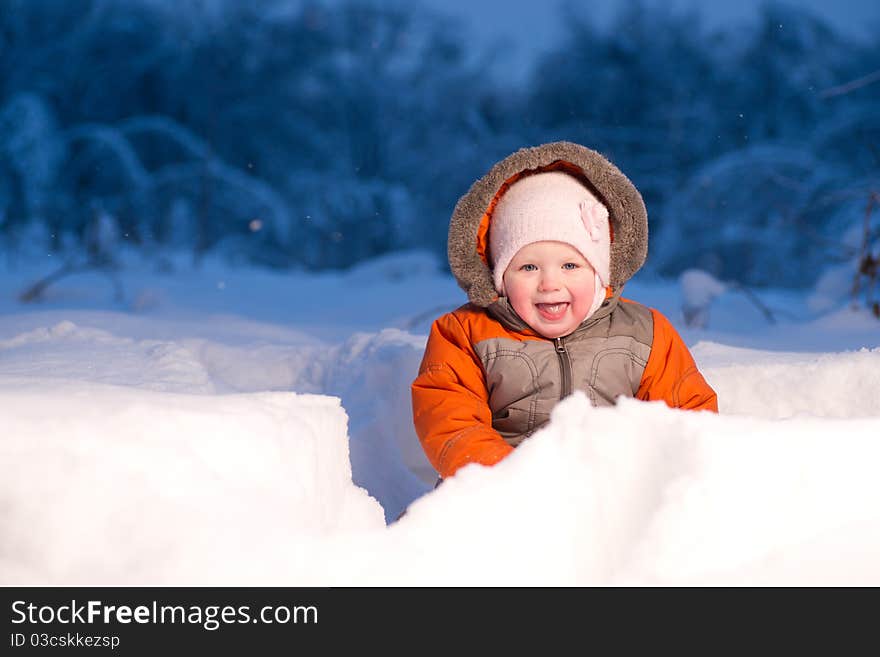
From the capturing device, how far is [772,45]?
9.72 metres

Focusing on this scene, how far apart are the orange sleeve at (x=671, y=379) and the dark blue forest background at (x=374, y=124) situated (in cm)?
589

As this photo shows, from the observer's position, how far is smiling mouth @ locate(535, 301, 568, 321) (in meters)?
1.65

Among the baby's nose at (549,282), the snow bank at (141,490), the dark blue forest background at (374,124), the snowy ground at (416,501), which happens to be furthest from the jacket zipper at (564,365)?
the dark blue forest background at (374,124)

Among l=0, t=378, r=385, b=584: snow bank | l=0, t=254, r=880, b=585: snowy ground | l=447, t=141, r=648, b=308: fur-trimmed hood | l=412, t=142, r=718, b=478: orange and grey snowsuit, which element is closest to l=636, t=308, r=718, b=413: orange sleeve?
l=412, t=142, r=718, b=478: orange and grey snowsuit

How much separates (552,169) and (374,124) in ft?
33.7

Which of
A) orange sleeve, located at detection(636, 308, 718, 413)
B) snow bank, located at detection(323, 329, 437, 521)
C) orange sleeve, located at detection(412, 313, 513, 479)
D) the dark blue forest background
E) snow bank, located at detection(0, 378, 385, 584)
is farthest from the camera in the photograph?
the dark blue forest background

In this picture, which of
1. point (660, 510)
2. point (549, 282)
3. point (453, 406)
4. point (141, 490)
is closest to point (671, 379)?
point (549, 282)

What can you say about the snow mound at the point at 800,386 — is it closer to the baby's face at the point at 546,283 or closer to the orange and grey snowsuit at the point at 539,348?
the orange and grey snowsuit at the point at 539,348

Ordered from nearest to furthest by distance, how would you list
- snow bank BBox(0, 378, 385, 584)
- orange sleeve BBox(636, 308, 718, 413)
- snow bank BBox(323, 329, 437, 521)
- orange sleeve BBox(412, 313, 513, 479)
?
snow bank BBox(0, 378, 385, 584)
orange sleeve BBox(412, 313, 513, 479)
orange sleeve BBox(636, 308, 718, 413)
snow bank BBox(323, 329, 437, 521)

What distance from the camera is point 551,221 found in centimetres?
163

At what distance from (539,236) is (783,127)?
10029mm

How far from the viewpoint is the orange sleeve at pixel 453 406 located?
→ 1.45m

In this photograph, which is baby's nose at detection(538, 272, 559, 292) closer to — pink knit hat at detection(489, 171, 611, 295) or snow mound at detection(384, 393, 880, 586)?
pink knit hat at detection(489, 171, 611, 295)

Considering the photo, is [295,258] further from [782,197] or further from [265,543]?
[265,543]
